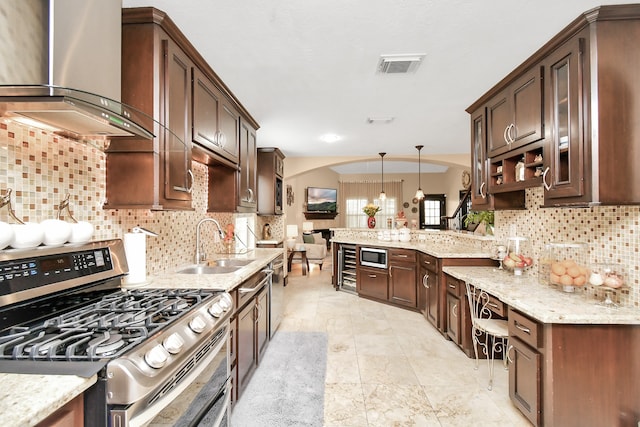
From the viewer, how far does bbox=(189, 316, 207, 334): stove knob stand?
1.25m

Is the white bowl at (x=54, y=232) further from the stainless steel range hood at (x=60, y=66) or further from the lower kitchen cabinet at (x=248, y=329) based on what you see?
the lower kitchen cabinet at (x=248, y=329)

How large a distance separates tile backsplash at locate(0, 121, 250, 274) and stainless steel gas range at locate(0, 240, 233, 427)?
235 mm

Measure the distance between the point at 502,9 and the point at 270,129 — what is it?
302 centimetres

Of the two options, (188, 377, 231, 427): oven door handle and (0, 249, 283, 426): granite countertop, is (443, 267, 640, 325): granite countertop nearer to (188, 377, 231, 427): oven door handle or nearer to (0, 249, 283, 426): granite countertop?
(188, 377, 231, 427): oven door handle

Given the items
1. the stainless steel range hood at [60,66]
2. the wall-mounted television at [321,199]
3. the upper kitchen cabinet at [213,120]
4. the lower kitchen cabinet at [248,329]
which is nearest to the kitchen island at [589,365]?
the lower kitchen cabinet at [248,329]

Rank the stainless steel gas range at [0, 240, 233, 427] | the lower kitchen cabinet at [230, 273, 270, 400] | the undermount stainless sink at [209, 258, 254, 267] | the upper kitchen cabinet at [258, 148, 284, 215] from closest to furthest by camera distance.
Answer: the stainless steel gas range at [0, 240, 233, 427], the lower kitchen cabinet at [230, 273, 270, 400], the undermount stainless sink at [209, 258, 254, 267], the upper kitchen cabinet at [258, 148, 284, 215]

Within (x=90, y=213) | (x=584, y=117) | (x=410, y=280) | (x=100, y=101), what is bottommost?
(x=410, y=280)

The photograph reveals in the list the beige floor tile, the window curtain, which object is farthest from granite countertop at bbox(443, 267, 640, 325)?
the window curtain

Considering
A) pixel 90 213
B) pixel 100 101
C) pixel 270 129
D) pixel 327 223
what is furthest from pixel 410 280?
pixel 327 223

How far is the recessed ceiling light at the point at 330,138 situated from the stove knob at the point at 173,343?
3.77 m

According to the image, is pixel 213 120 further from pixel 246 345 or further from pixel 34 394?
pixel 34 394

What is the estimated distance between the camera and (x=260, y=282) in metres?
2.65

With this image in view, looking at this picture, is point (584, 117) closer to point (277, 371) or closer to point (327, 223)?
point (277, 371)

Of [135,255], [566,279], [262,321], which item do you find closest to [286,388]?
[262,321]
